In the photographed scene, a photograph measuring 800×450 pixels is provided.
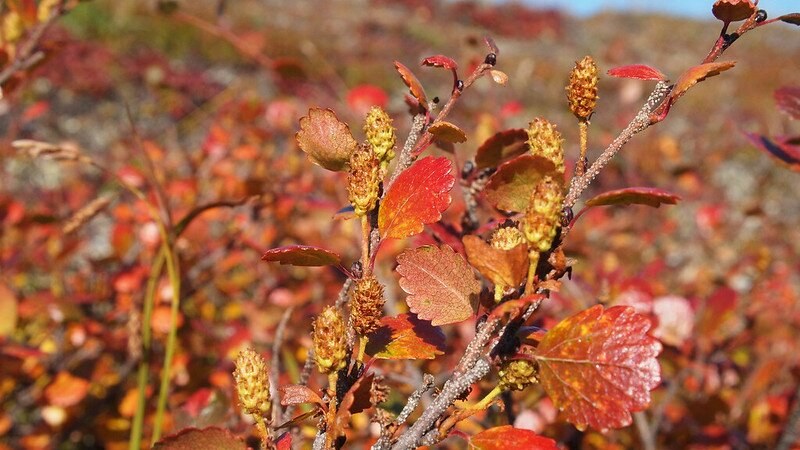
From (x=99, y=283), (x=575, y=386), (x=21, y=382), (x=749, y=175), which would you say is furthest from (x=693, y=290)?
(x=749, y=175)

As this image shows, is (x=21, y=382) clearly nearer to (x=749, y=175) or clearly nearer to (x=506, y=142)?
(x=506, y=142)

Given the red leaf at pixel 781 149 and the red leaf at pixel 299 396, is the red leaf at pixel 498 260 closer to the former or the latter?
the red leaf at pixel 299 396

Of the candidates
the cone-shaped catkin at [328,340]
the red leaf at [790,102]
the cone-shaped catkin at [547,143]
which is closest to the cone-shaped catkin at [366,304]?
the cone-shaped catkin at [328,340]

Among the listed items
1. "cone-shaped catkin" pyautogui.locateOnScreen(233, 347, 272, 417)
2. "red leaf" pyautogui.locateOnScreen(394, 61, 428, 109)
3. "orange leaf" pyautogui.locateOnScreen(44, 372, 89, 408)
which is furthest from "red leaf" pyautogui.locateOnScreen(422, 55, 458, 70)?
"orange leaf" pyautogui.locateOnScreen(44, 372, 89, 408)

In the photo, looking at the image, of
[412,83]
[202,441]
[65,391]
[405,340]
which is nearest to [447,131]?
[412,83]

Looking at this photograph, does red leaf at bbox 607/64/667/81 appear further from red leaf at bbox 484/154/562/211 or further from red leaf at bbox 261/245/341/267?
red leaf at bbox 261/245/341/267

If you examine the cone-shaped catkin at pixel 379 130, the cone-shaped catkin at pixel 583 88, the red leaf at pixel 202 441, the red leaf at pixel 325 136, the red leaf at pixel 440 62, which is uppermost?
the cone-shaped catkin at pixel 583 88
